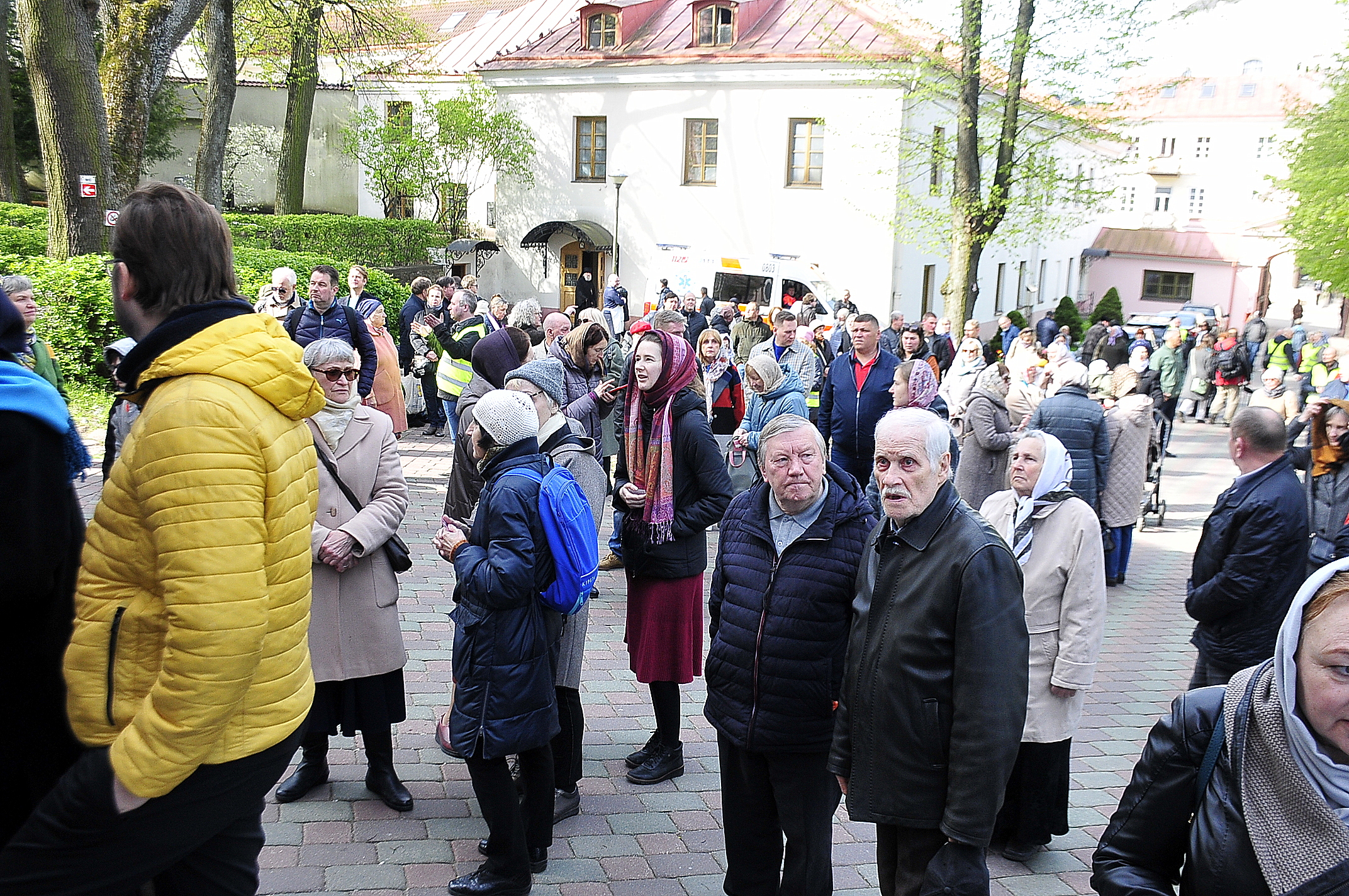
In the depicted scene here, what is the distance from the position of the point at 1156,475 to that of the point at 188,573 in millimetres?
12155

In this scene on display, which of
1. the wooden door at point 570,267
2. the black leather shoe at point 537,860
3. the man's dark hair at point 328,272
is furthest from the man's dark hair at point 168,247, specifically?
the wooden door at point 570,267

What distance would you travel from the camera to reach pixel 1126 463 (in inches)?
368

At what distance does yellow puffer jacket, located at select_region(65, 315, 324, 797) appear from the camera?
2.08 meters

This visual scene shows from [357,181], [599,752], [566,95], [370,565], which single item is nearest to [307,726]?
[370,565]

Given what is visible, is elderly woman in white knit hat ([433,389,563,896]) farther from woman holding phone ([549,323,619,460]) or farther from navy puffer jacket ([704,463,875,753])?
woman holding phone ([549,323,619,460])

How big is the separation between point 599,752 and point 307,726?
61.0 inches

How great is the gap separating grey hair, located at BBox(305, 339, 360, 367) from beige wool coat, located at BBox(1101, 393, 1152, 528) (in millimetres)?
7070

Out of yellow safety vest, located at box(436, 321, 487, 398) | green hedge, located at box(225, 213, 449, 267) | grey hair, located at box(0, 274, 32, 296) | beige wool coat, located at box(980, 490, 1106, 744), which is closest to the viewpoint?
beige wool coat, located at box(980, 490, 1106, 744)

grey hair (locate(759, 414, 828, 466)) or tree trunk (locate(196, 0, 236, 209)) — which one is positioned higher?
tree trunk (locate(196, 0, 236, 209))

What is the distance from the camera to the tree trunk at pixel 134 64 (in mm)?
13617

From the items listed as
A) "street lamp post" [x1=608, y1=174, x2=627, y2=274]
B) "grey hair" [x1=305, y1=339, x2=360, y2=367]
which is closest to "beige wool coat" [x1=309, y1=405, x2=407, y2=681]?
"grey hair" [x1=305, y1=339, x2=360, y2=367]

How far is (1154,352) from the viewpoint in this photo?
18.3 m

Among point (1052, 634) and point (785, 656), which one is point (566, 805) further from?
point (1052, 634)

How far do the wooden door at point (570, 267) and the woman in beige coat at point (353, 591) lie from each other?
27725mm
